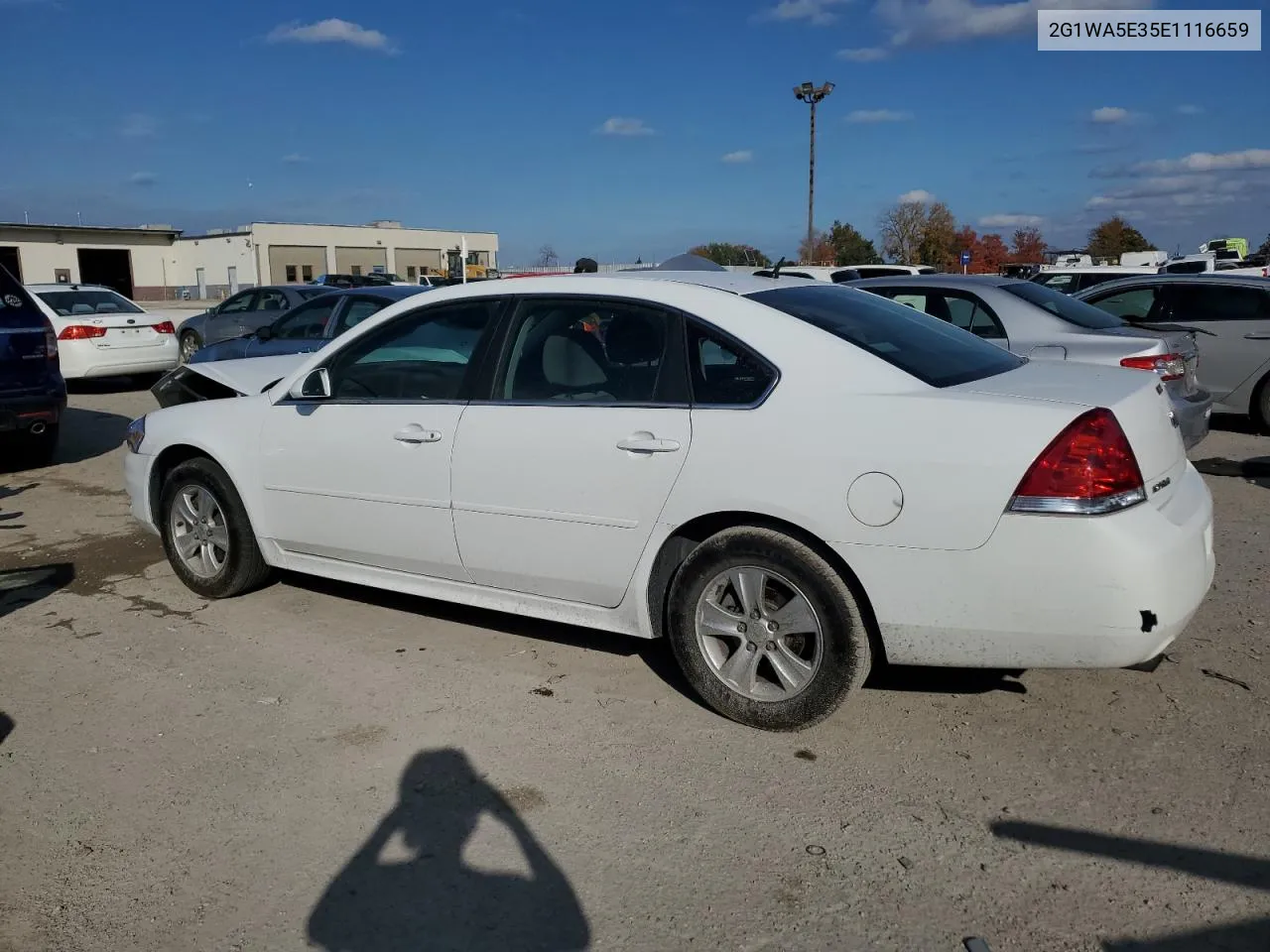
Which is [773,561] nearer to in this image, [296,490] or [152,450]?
[296,490]

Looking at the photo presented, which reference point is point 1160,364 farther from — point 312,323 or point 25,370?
point 25,370

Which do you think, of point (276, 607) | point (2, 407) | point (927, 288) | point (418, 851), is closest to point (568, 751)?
point (418, 851)

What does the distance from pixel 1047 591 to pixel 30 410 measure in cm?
817

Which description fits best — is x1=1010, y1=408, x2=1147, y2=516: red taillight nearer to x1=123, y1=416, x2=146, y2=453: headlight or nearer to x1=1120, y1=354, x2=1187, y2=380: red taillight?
x1=123, y1=416, x2=146, y2=453: headlight

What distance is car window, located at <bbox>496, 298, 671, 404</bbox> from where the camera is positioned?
4.04 m

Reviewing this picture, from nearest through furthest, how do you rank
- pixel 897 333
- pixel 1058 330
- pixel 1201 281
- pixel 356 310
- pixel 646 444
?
1. pixel 646 444
2. pixel 897 333
3. pixel 1058 330
4. pixel 1201 281
5. pixel 356 310

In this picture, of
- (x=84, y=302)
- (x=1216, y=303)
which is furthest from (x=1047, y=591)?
(x=84, y=302)

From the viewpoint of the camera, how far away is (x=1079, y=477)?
3.22m

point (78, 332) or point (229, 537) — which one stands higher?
point (78, 332)

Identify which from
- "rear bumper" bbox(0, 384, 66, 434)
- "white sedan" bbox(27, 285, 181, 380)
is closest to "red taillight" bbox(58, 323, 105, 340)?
"white sedan" bbox(27, 285, 181, 380)

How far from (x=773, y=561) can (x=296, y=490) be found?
2.43 metres

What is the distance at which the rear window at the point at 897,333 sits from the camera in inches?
149

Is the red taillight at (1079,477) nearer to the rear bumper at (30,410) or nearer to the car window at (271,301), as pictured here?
the rear bumper at (30,410)

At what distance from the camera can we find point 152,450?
5.55 meters
